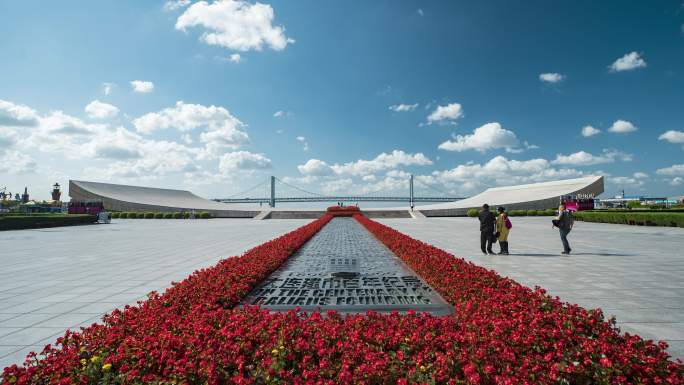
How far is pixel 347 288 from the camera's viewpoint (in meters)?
4.77

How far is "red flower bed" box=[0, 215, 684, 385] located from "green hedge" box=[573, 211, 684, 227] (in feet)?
60.0

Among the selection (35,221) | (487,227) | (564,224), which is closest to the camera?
(564,224)

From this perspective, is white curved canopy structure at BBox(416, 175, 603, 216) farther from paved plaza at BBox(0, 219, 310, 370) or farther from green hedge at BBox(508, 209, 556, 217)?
paved plaza at BBox(0, 219, 310, 370)

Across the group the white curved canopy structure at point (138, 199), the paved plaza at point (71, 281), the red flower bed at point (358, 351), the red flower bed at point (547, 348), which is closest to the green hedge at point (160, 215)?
the white curved canopy structure at point (138, 199)

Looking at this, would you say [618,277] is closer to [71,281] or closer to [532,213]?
[71,281]

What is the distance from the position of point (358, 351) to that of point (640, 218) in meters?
21.1

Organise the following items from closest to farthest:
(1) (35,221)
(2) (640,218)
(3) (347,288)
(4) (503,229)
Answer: (3) (347,288), (4) (503,229), (2) (640,218), (1) (35,221)

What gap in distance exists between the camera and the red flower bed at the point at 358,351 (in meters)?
1.77

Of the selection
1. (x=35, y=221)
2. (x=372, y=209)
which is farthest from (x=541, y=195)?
(x=35, y=221)

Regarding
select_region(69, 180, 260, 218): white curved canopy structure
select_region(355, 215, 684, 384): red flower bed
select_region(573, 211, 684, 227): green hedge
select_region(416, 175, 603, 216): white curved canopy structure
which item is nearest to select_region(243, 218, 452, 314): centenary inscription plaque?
select_region(355, 215, 684, 384): red flower bed

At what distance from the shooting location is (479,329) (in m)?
2.42

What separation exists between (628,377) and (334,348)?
1622mm

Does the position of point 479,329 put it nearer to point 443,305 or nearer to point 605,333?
point 605,333

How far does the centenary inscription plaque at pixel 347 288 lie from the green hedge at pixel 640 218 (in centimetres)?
1635
